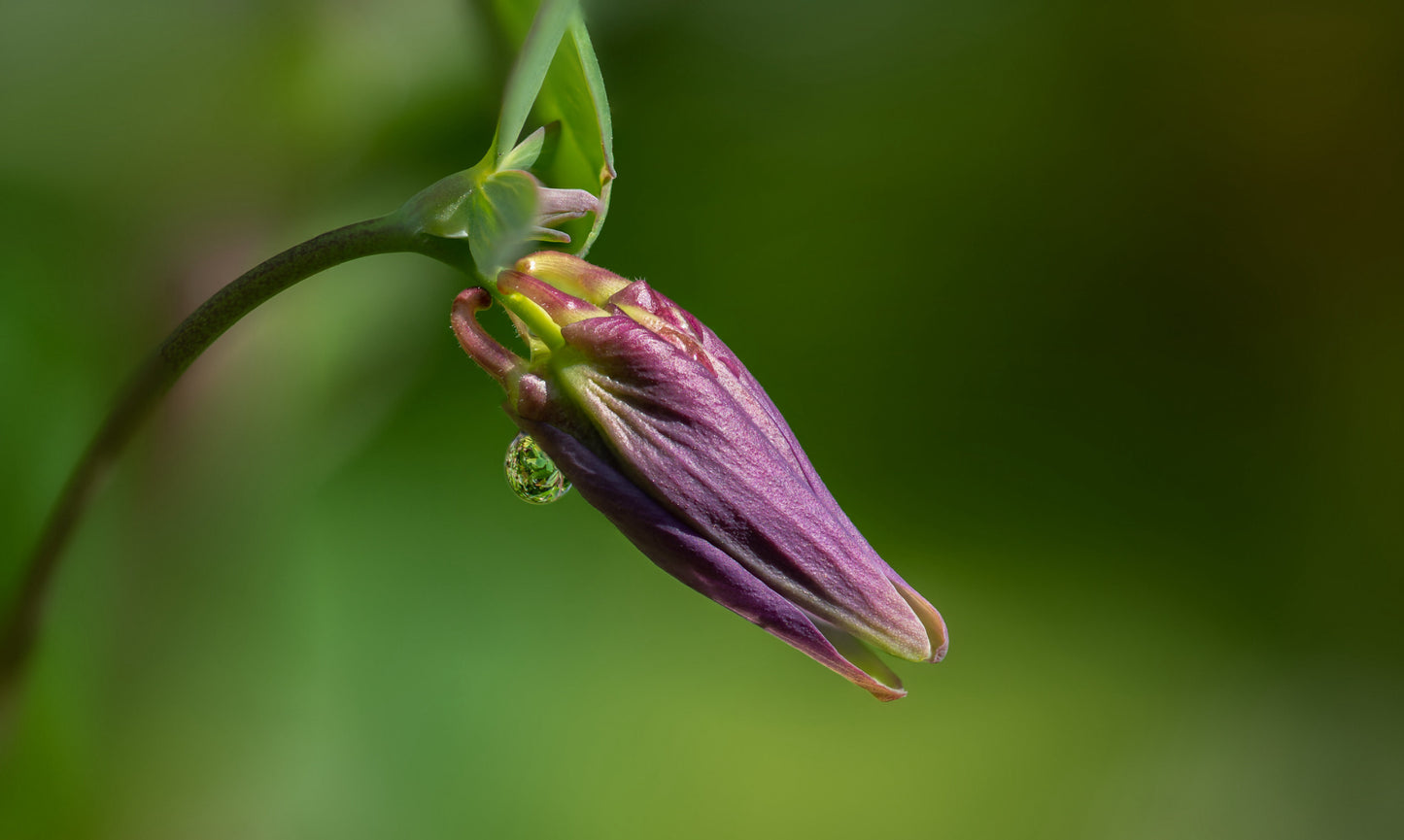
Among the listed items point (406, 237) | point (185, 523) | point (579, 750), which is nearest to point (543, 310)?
point (406, 237)

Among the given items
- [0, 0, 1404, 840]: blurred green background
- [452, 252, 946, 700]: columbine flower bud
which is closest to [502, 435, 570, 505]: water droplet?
[452, 252, 946, 700]: columbine flower bud

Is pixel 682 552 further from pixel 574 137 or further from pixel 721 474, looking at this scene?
pixel 574 137

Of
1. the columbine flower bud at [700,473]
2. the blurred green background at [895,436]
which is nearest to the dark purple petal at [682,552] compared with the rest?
the columbine flower bud at [700,473]

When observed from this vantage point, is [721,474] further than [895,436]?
No

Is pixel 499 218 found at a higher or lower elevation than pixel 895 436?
lower

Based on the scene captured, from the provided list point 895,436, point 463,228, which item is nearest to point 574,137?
point 463,228

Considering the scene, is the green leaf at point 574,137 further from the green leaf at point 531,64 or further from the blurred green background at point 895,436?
the blurred green background at point 895,436
